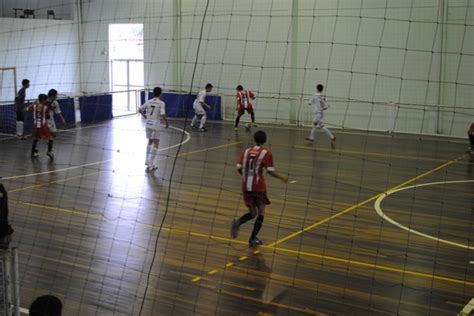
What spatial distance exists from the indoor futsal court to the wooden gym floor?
0.04 meters

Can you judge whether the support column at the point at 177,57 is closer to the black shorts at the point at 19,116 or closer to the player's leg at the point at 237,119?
the player's leg at the point at 237,119

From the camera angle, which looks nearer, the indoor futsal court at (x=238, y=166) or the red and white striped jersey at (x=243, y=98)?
the indoor futsal court at (x=238, y=166)

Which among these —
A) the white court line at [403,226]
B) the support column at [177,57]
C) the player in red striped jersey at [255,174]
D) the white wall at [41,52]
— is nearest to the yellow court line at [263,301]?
the player in red striped jersey at [255,174]

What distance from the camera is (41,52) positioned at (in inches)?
1105

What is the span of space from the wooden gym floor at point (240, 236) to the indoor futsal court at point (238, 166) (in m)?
0.04

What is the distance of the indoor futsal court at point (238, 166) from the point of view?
25.3 feet

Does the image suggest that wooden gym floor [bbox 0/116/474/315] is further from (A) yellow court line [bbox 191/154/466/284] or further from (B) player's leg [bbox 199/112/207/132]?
(B) player's leg [bbox 199/112/207/132]

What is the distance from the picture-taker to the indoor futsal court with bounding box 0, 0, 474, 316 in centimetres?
771

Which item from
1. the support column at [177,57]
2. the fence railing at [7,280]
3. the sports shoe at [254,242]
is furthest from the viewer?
the support column at [177,57]

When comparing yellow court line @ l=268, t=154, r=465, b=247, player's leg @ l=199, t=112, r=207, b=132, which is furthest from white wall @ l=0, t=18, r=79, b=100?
yellow court line @ l=268, t=154, r=465, b=247

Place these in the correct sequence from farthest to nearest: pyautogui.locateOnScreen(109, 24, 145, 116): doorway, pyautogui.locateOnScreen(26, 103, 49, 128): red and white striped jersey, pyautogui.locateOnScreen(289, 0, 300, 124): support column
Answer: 1. pyautogui.locateOnScreen(109, 24, 145, 116): doorway
2. pyautogui.locateOnScreen(289, 0, 300, 124): support column
3. pyautogui.locateOnScreen(26, 103, 49, 128): red and white striped jersey

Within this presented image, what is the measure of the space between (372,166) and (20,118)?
1068 cm

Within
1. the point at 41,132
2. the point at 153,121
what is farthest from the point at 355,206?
the point at 41,132

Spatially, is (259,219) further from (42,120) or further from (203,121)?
(203,121)
